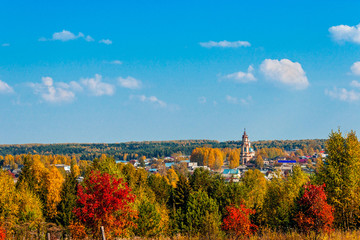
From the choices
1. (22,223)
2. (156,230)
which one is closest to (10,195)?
(22,223)

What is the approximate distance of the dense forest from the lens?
22562mm

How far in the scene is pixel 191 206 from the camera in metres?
38.7

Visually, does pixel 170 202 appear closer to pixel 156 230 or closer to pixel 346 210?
pixel 156 230

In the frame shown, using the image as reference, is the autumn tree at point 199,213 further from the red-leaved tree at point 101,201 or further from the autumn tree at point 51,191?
the autumn tree at point 51,191

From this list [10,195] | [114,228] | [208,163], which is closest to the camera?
[114,228]

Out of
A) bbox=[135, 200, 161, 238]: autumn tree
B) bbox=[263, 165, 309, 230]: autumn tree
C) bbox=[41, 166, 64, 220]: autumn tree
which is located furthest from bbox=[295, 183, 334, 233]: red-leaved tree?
bbox=[41, 166, 64, 220]: autumn tree

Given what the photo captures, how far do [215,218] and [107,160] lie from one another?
42.0 feet

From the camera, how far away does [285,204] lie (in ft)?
126

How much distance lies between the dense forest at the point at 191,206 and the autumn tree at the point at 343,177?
78mm

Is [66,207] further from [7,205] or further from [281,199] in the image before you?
[281,199]

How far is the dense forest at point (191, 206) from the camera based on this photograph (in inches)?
888

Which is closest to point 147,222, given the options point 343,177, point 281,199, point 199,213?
point 199,213

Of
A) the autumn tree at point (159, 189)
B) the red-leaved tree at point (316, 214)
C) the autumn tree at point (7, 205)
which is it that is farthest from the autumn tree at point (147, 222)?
the autumn tree at point (159, 189)

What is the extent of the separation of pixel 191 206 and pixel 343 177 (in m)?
15.3
